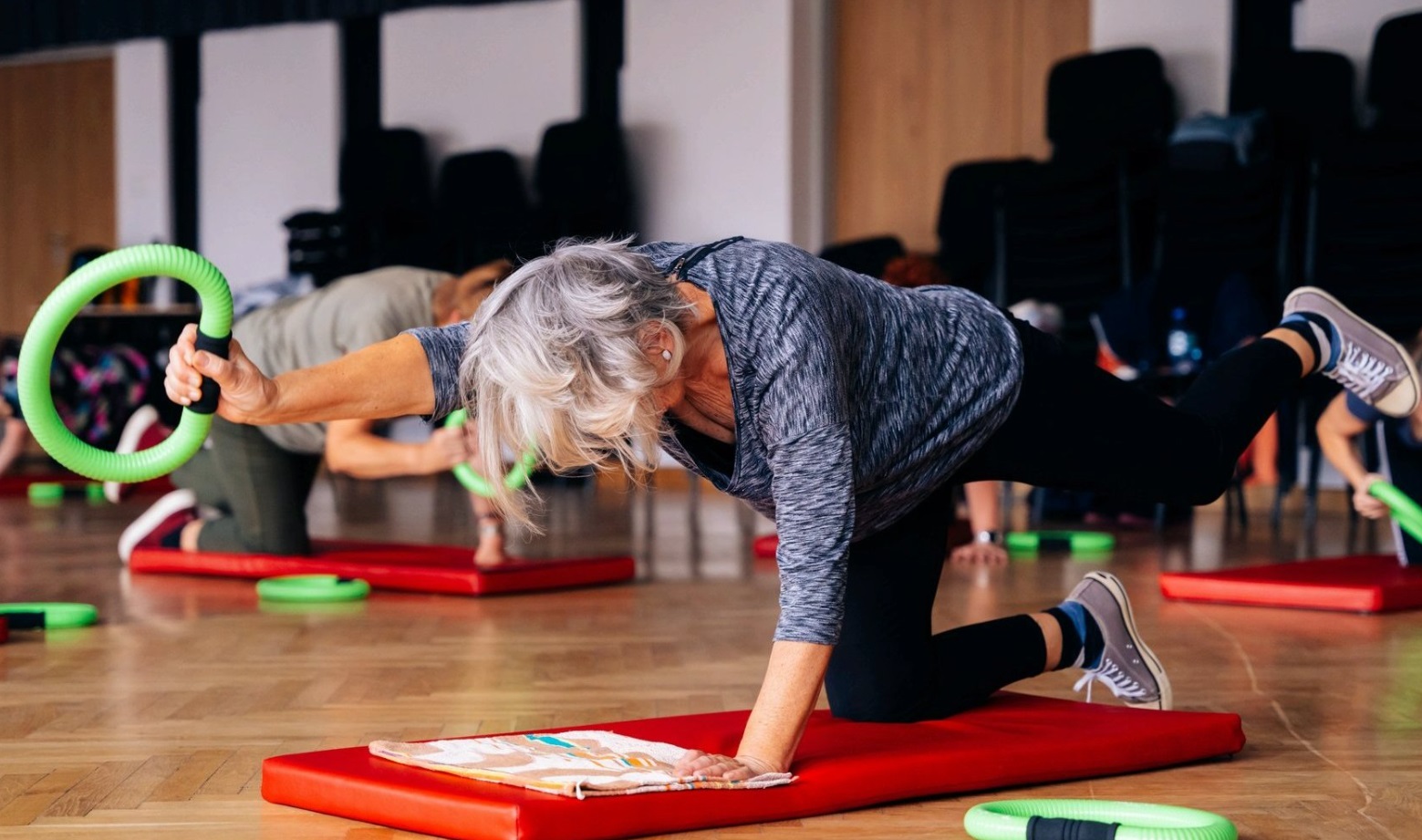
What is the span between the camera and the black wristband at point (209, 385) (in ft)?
5.84

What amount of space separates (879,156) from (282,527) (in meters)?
4.60

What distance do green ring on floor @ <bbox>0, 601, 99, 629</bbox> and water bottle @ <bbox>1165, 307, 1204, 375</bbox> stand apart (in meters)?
3.88

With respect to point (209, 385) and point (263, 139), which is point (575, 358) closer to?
point (209, 385)

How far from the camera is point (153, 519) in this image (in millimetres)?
4379

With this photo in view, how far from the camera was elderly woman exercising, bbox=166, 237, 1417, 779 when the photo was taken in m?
1.67

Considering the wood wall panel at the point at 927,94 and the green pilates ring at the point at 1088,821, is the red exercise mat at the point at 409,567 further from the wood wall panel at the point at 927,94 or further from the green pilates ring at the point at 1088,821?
the wood wall panel at the point at 927,94

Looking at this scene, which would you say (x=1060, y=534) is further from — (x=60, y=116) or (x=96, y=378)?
(x=60, y=116)

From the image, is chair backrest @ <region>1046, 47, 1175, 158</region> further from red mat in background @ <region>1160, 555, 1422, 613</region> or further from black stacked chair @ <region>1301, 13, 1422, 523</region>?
red mat in background @ <region>1160, 555, 1422, 613</region>

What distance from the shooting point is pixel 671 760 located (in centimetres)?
180

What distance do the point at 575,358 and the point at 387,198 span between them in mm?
7144

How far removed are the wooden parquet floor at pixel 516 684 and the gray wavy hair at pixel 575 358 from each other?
0.47m

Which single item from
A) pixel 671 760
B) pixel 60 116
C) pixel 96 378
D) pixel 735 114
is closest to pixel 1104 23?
pixel 735 114

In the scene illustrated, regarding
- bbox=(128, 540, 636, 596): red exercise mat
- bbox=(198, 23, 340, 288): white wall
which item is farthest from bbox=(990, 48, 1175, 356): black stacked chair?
bbox=(198, 23, 340, 288): white wall

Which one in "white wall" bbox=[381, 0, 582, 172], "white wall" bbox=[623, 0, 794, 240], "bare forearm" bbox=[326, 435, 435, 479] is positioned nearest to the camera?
"bare forearm" bbox=[326, 435, 435, 479]
